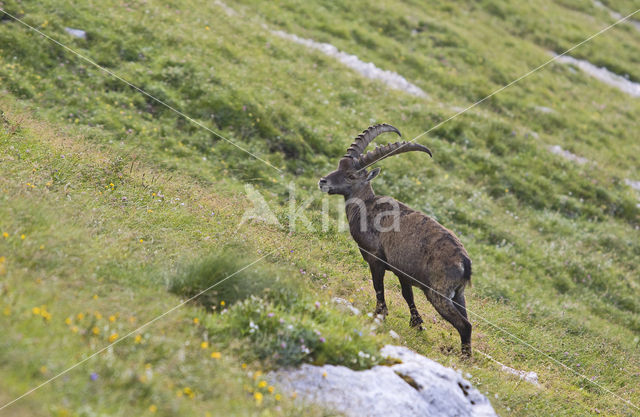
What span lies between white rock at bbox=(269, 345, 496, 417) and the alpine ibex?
183 cm

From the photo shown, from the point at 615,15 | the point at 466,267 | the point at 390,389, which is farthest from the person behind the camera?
the point at 615,15

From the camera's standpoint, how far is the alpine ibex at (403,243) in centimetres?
957

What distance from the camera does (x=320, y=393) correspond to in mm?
6828

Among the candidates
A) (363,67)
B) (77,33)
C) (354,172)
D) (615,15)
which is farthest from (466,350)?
(615,15)

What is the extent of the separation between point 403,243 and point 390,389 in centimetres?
366

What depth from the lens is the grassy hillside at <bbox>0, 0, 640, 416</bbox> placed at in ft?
21.8

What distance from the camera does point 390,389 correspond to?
7.17 metres

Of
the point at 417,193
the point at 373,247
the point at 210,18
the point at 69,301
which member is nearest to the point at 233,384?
the point at 69,301

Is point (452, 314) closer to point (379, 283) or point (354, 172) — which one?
point (379, 283)

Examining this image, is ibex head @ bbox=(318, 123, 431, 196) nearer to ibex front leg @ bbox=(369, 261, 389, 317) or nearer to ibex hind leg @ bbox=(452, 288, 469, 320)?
ibex front leg @ bbox=(369, 261, 389, 317)

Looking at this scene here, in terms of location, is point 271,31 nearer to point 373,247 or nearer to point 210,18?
point 210,18

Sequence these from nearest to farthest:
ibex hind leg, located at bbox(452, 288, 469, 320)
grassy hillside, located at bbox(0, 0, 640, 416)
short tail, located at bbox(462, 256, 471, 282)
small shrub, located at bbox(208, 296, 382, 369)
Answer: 1. grassy hillside, located at bbox(0, 0, 640, 416)
2. small shrub, located at bbox(208, 296, 382, 369)
3. short tail, located at bbox(462, 256, 471, 282)
4. ibex hind leg, located at bbox(452, 288, 469, 320)

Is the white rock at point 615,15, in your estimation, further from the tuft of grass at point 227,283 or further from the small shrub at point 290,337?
the small shrub at point 290,337

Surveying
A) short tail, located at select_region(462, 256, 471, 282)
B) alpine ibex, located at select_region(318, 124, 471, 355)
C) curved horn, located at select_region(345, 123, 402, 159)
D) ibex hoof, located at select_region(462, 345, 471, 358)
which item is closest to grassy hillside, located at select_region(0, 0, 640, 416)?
ibex hoof, located at select_region(462, 345, 471, 358)
